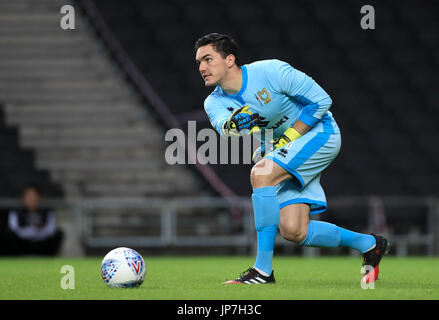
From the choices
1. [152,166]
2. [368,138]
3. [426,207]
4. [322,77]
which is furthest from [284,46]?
[426,207]

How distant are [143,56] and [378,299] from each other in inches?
374

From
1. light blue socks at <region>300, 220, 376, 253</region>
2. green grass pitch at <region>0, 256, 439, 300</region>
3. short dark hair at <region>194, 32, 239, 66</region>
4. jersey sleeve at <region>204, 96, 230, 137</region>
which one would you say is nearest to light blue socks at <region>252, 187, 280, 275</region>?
green grass pitch at <region>0, 256, 439, 300</region>

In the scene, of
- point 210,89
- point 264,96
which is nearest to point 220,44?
point 264,96

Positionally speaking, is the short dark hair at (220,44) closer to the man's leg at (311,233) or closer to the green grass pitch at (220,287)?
the man's leg at (311,233)

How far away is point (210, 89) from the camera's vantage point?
12.5m

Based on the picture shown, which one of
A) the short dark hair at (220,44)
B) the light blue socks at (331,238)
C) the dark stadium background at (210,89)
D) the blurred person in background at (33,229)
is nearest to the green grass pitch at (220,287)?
the light blue socks at (331,238)

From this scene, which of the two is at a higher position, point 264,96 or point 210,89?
point 210,89

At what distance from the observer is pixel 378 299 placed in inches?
146

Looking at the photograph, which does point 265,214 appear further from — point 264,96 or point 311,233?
point 264,96

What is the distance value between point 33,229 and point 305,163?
5826 millimetres

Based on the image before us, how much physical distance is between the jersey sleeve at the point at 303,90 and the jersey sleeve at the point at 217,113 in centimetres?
33

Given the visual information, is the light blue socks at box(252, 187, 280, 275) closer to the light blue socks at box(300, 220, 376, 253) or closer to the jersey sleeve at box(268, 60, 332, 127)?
the light blue socks at box(300, 220, 376, 253)

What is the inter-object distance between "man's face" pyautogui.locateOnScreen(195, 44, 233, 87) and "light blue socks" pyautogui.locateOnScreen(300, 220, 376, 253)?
98 centimetres

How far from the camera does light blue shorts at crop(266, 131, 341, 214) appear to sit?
4.69 meters
